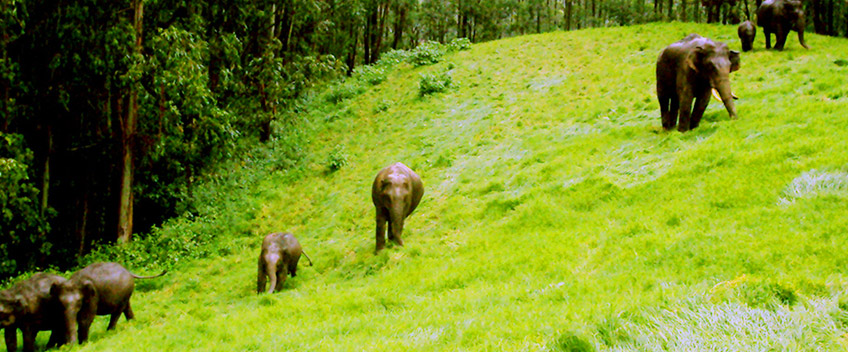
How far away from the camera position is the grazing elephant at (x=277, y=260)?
10.9 meters

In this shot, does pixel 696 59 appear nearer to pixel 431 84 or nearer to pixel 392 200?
pixel 392 200

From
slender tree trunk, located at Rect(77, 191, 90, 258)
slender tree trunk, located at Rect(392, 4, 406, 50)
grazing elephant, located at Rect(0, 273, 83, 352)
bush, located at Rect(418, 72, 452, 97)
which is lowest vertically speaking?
slender tree trunk, located at Rect(77, 191, 90, 258)

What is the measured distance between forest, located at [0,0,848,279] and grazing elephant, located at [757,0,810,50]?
55.6 ft

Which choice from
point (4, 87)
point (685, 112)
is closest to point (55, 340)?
point (4, 87)

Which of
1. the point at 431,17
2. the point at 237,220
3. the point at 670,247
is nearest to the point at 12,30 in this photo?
the point at 237,220

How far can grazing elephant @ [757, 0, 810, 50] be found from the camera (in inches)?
753

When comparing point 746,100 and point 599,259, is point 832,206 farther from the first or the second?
point 746,100

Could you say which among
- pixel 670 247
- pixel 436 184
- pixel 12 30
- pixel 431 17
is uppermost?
pixel 431 17

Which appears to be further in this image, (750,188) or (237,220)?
(237,220)

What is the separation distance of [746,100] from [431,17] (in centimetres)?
4281

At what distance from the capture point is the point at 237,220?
17.5 m

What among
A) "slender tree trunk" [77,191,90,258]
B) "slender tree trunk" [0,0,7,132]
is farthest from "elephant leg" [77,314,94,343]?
"slender tree trunk" [77,191,90,258]

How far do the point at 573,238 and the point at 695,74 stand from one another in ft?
19.4

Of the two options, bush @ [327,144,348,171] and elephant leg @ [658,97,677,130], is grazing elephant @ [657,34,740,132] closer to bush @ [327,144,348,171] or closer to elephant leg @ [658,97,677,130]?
elephant leg @ [658,97,677,130]
